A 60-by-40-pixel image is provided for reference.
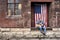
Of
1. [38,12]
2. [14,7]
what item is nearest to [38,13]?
[38,12]

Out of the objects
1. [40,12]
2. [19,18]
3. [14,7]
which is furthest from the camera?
[40,12]

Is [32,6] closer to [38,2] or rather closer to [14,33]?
[38,2]

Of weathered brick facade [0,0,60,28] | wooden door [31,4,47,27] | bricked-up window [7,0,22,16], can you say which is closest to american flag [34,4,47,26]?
wooden door [31,4,47,27]

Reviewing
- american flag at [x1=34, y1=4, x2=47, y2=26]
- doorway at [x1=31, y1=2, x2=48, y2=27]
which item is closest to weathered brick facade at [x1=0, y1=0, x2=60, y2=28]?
doorway at [x1=31, y1=2, x2=48, y2=27]

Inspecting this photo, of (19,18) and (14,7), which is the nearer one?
(19,18)

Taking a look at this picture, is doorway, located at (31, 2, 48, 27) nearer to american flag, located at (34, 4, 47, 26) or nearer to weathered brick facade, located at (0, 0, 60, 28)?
american flag, located at (34, 4, 47, 26)

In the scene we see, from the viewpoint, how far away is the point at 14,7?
1299 cm

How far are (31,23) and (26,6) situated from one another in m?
1.19

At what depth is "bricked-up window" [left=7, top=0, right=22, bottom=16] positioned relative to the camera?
12914 mm

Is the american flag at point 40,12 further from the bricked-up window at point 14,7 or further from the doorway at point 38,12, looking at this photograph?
the bricked-up window at point 14,7

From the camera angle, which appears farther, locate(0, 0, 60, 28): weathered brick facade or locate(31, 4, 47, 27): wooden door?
locate(31, 4, 47, 27): wooden door

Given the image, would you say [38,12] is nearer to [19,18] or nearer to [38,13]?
[38,13]

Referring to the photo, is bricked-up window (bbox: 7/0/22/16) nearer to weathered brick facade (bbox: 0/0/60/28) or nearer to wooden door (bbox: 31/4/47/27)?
weathered brick facade (bbox: 0/0/60/28)

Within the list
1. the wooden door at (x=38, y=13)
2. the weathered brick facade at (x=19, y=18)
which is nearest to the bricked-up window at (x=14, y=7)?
the weathered brick facade at (x=19, y=18)
